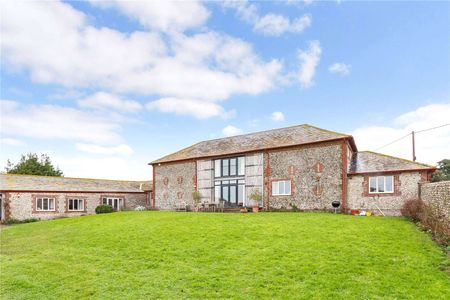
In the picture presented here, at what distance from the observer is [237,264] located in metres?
9.81

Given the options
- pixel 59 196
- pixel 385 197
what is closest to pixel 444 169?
pixel 385 197

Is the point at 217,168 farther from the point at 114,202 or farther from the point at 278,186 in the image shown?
the point at 114,202

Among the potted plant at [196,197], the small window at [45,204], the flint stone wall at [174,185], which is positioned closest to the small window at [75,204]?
the small window at [45,204]

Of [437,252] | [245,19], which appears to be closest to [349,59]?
[245,19]

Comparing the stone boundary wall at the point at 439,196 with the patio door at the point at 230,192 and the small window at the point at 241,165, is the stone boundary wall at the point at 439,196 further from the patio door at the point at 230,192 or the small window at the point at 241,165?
the patio door at the point at 230,192

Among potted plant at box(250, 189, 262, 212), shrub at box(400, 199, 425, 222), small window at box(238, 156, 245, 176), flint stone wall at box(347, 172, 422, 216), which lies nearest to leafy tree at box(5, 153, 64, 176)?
small window at box(238, 156, 245, 176)

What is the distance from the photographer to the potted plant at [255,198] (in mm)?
24812

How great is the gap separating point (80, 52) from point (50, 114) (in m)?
9.99

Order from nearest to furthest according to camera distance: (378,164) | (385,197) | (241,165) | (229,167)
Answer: (385,197) → (378,164) → (241,165) → (229,167)

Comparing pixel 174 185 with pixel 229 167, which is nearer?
pixel 229 167

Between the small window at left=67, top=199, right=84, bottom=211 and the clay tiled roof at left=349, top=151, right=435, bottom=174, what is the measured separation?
91.7ft

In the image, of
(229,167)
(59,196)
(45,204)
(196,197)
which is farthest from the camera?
(59,196)

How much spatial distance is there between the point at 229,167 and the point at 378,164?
12.6 meters

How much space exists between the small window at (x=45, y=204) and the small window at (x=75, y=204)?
5.03 feet
